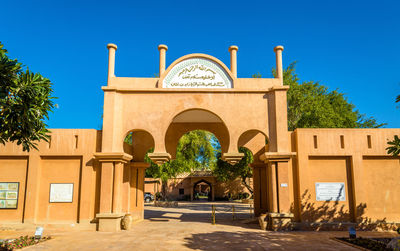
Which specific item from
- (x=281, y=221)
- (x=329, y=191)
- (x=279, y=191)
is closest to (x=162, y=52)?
(x=279, y=191)

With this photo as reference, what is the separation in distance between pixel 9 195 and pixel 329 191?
1468cm

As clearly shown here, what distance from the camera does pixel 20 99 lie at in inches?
393

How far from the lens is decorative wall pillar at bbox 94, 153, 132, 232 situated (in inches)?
531

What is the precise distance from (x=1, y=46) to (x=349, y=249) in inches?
495

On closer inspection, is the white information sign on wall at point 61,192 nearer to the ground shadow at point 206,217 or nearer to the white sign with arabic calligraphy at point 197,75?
the ground shadow at point 206,217

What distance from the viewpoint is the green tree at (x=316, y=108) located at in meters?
26.0

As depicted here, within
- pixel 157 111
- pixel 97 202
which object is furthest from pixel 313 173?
pixel 97 202

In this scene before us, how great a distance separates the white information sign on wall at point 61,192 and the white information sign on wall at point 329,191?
1129 centimetres

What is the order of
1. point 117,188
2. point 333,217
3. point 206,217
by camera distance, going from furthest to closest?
point 206,217 → point 333,217 → point 117,188

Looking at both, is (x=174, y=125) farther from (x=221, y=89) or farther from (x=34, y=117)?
(x=34, y=117)

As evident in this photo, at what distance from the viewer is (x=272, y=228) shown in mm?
13602

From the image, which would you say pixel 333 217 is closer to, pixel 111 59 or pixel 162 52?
pixel 162 52

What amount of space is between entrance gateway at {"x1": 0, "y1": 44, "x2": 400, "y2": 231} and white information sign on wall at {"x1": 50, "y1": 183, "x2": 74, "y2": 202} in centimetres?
4

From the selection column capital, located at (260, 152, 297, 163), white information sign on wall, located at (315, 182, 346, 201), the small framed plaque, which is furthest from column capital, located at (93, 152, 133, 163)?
white information sign on wall, located at (315, 182, 346, 201)
